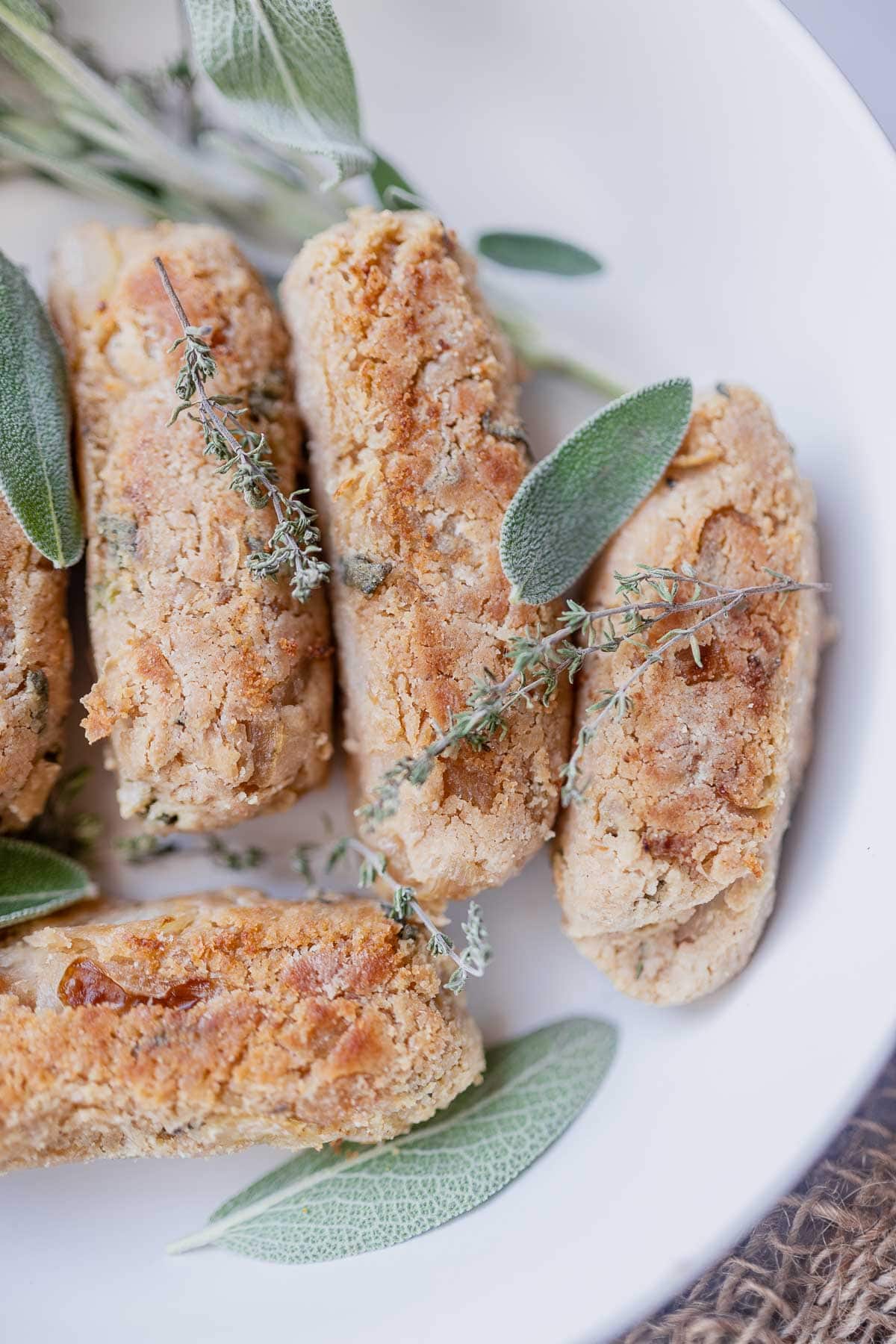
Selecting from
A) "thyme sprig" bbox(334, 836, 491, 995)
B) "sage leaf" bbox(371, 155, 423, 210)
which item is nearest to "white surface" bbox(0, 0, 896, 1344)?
"sage leaf" bbox(371, 155, 423, 210)

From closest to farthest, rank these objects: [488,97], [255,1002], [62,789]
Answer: [255,1002], [62,789], [488,97]

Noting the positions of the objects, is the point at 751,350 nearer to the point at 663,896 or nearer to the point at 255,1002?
the point at 663,896

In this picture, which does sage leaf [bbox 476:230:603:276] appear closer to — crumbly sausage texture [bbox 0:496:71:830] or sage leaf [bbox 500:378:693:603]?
sage leaf [bbox 500:378:693:603]

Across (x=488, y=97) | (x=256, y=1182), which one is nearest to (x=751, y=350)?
(x=488, y=97)

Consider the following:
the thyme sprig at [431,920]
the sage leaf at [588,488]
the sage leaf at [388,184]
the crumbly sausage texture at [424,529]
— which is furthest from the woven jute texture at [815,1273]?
the sage leaf at [388,184]

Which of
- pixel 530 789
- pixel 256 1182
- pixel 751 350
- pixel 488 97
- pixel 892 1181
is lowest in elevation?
pixel 256 1182

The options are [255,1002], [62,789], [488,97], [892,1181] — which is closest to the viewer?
[255,1002]

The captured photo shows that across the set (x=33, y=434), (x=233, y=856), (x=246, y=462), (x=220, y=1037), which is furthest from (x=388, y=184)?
(x=220, y=1037)
